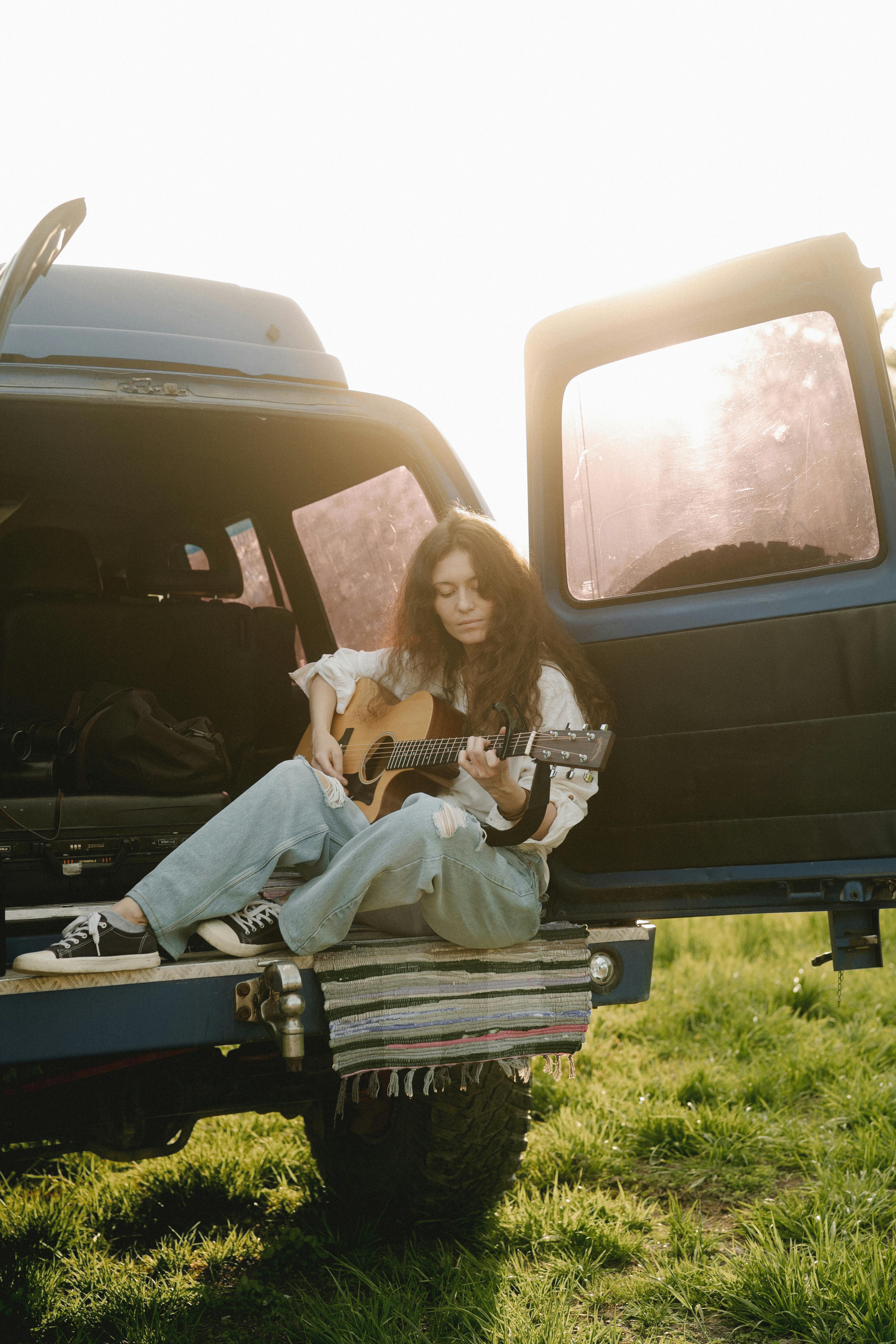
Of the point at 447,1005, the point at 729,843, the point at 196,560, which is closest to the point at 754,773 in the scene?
the point at 729,843

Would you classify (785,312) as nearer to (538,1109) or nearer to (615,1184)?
(615,1184)

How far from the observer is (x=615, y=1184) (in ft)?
11.1

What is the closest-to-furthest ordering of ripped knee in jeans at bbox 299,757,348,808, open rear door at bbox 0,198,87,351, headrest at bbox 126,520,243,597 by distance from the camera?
1. open rear door at bbox 0,198,87,351
2. ripped knee in jeans at bbox 299,757,348,808
3. headrest at bbox 126,520,243,597

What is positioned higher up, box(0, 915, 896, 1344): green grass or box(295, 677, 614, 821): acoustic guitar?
box(295, 677, 614, 821): acoustic guitar

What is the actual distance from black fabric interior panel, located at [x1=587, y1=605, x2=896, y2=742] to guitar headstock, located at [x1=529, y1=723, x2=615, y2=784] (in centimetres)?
22

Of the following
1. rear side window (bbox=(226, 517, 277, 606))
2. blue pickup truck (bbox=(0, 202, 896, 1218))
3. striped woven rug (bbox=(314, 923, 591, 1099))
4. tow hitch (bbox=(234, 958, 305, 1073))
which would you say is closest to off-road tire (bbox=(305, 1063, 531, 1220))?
blue pickup truck (bbox=(0, 202, 896, 1218))

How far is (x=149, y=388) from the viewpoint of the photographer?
9.38ft

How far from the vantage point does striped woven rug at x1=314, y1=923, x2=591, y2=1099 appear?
2.28m

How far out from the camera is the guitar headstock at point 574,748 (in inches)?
97.1

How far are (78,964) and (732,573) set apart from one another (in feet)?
5.03

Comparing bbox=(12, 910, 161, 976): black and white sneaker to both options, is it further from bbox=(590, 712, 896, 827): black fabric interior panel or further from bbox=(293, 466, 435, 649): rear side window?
bbox=(293, 466, 435, 649): rear side window

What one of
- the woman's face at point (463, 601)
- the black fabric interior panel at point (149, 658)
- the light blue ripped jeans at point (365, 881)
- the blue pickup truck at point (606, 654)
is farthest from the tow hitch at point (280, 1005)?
the black fabric interior panel at point (149, 658)

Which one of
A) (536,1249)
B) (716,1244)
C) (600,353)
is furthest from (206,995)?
(600,353)

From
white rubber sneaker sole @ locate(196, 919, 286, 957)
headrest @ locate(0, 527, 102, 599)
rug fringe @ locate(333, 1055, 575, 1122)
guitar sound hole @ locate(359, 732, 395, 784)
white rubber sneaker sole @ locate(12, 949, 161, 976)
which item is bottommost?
rug fringe @ locate(333, 1055, 575, 1122)
